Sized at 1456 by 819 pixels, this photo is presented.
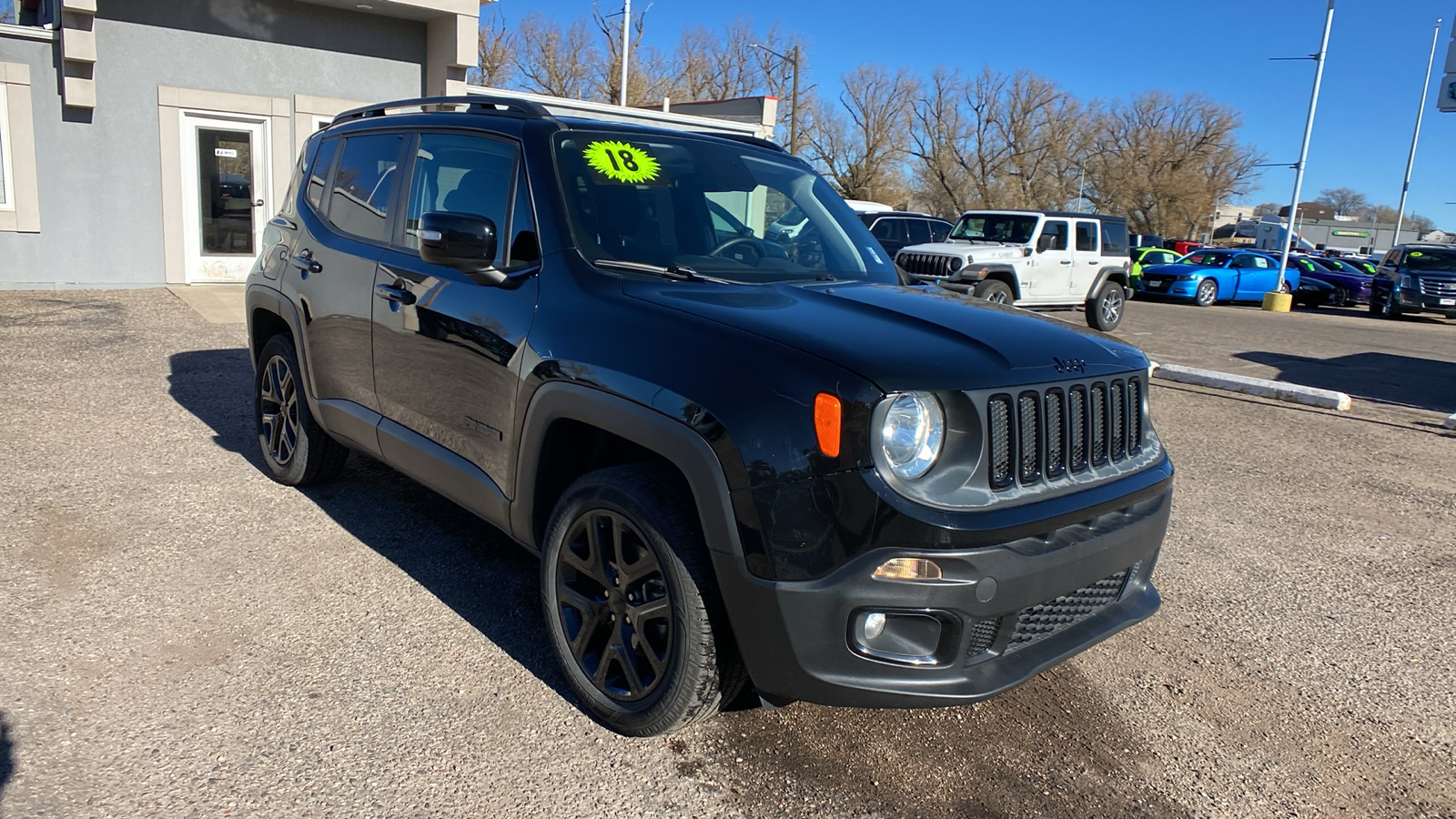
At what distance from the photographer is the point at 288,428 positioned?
5125mm

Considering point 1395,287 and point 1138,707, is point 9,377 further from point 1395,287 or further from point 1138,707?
point 1395,287

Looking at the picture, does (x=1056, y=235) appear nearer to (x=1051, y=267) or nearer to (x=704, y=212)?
(x=1051, y=267)

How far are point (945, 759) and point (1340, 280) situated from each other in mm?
30344

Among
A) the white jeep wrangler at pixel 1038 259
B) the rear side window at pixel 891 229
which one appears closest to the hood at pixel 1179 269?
the white jeep wrangler at pixel 1038 259

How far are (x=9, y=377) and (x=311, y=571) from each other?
16.7 feet

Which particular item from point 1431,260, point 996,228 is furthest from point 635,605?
point 1431,260

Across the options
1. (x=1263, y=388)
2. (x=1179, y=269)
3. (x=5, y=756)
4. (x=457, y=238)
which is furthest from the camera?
(x=1179, y=269)

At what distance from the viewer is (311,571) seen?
4.17 m

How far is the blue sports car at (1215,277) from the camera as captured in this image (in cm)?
2561

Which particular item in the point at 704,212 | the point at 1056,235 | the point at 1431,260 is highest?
the point at 1431,260

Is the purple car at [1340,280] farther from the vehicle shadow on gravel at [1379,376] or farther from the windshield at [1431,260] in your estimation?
the vehicle shadow on gravel at [1379,376]

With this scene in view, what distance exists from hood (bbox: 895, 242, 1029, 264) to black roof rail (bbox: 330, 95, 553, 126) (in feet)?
36.6

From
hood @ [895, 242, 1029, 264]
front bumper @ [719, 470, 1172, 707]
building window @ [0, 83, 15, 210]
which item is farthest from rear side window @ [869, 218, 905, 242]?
front bumper @ [719, 470, 1172, 707]

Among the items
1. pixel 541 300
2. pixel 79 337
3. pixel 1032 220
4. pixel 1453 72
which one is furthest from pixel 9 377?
pixel 1453 72
